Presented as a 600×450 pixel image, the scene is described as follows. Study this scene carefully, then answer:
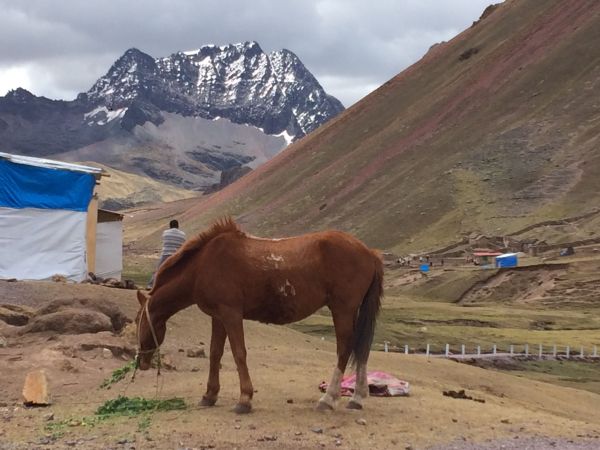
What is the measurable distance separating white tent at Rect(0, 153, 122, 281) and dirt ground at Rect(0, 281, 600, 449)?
10.4 meters

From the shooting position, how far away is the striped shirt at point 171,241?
17547mm

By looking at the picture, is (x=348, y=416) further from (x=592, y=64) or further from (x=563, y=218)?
(x=592, y=64)

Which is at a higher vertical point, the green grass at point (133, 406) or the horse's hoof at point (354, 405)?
the horse's hoof at point (354, 405)

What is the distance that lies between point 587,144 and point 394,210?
18067 millimetres

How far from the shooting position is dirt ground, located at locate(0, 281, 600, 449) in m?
8.57

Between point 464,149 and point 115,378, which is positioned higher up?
point 464,149

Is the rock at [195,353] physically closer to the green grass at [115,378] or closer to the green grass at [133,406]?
the green grass at [115,378]

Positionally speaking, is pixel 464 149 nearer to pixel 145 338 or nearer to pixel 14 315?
pixel 14 315

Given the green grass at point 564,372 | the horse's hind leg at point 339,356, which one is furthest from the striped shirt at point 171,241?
the green grass at point 564,372

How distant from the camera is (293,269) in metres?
10.2

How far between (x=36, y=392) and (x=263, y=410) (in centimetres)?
333

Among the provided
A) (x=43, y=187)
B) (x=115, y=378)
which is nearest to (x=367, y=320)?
(x=115, y=378)

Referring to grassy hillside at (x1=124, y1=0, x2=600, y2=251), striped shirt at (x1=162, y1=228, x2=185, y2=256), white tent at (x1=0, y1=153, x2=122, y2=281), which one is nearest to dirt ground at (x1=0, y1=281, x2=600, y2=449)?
striped shirt at (x1=162, y1=228, x2=185, y2=256)

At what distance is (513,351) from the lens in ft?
93.9
